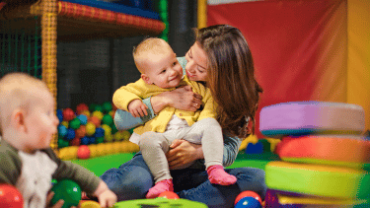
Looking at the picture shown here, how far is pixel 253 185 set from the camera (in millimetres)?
974

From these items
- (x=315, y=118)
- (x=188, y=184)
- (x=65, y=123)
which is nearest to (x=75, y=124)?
(x=65, y=123)

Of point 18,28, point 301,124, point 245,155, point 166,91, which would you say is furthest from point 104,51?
point 301,124

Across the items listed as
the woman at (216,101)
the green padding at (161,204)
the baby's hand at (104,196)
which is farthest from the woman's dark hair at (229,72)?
the baby's hand at (104,196)

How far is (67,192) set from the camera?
64 cm

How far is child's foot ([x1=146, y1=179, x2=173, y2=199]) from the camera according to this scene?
850mm

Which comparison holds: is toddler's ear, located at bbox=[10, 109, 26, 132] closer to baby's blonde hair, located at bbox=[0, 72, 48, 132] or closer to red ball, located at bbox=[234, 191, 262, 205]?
baby's blonde hair, located at bbox=[0, 72, 48, 132]

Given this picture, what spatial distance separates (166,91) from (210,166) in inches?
7.4

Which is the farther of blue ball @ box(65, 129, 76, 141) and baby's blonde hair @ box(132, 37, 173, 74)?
blue ball @ box(65, 129, 76, 141)

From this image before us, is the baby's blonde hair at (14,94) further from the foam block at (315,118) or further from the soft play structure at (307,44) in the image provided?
the soft play structure at (307,44)

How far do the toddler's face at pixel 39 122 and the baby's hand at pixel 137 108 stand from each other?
311 mm

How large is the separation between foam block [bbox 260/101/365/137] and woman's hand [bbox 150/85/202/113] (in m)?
0.20

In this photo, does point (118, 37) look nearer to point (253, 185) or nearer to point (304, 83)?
point (304, 83)

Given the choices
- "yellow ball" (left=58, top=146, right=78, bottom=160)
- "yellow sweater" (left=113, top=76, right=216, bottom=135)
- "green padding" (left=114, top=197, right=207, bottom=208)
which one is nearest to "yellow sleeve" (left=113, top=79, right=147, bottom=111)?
"yellow sweater" (left=113, top=76, right=216, bottom=135)

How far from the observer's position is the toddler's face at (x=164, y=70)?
84cm
